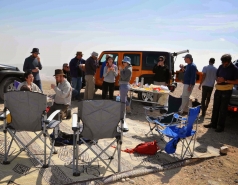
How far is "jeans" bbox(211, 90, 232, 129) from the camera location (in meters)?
6.04

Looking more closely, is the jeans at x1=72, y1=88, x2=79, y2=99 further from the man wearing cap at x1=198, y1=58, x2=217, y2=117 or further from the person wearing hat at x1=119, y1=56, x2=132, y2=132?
the man wearing cap at x1=198, y1=58, x2=217, y2=117

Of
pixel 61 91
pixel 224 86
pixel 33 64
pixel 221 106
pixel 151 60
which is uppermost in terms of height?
pixel 151 60

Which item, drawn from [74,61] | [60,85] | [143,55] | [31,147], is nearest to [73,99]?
[74,61]

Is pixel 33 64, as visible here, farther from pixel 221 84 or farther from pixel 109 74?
pixel 221 84

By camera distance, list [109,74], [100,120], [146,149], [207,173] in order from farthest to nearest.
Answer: [109,74] → [146,149] → [207,173] → [100,120]

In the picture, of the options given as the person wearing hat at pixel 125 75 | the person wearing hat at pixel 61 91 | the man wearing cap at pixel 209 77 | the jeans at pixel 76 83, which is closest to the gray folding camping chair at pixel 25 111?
the person wearing hat at pixel 61 91

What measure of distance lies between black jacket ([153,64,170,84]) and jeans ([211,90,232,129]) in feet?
6.92

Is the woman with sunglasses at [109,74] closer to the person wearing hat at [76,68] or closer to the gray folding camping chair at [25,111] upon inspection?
the person wearing hat at [76,68]

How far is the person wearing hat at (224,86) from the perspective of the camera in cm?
593

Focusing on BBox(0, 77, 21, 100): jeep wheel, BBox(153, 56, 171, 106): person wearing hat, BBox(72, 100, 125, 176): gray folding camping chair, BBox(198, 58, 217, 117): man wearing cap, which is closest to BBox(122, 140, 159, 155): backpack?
BBox(72, 100, 125, 176): gray folding camping chair

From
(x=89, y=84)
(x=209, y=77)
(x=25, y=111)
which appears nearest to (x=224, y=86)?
(x=209, y=77)

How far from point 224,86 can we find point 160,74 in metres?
2.38

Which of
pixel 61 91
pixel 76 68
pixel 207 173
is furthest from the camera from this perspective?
pixel 76 68

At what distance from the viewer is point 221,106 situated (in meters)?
6.09
